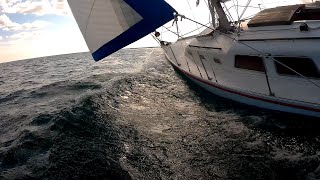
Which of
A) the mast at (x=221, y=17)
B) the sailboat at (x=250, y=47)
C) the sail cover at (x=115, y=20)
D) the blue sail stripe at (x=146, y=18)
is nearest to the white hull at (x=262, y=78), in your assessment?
the sailboat at (x=250, y=47)

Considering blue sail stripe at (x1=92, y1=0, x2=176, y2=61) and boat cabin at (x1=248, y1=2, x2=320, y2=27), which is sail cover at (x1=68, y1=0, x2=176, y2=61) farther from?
boat cabin at (x1=248, y1=2, x2=320, y2=27)

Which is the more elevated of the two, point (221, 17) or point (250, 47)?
point (221, 17)

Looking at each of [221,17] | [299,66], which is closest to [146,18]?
[221,17]

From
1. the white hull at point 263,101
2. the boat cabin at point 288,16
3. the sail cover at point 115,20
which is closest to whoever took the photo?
the white hull at point 263,101

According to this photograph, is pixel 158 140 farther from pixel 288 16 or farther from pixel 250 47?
pixel 288 16

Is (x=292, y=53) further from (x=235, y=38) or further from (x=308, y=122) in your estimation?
(x=235, y=38)

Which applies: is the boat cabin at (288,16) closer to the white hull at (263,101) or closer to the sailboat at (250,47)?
the sailboat at (250,47)

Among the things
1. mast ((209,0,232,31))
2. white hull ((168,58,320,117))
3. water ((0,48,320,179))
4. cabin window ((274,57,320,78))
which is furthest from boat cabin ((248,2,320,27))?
water ((0,48,320,179))
